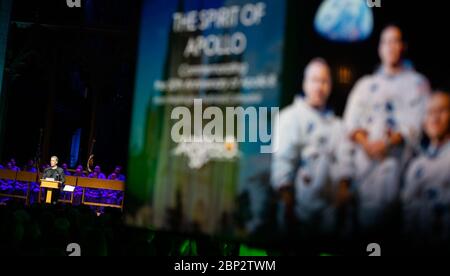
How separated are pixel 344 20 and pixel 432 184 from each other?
47.2 inches

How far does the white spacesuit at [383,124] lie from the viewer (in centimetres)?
279

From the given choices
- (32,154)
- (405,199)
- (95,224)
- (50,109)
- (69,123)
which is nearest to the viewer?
(405,199)

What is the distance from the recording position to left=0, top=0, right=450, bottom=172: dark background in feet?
9.38

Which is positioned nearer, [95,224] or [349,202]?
[349,202]

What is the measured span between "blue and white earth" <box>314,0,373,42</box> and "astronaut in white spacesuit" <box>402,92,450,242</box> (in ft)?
2.11

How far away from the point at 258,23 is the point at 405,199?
163 cm

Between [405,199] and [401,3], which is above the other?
[401,3]

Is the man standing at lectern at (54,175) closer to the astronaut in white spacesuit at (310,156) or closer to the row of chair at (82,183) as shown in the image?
the row of chair at (82,183)

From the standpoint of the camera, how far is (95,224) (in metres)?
5.12

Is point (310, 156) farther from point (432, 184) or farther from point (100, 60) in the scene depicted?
point (100, 60)

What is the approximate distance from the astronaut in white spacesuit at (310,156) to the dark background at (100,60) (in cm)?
8

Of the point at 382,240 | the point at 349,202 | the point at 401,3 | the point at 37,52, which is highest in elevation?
the point at 37,52
